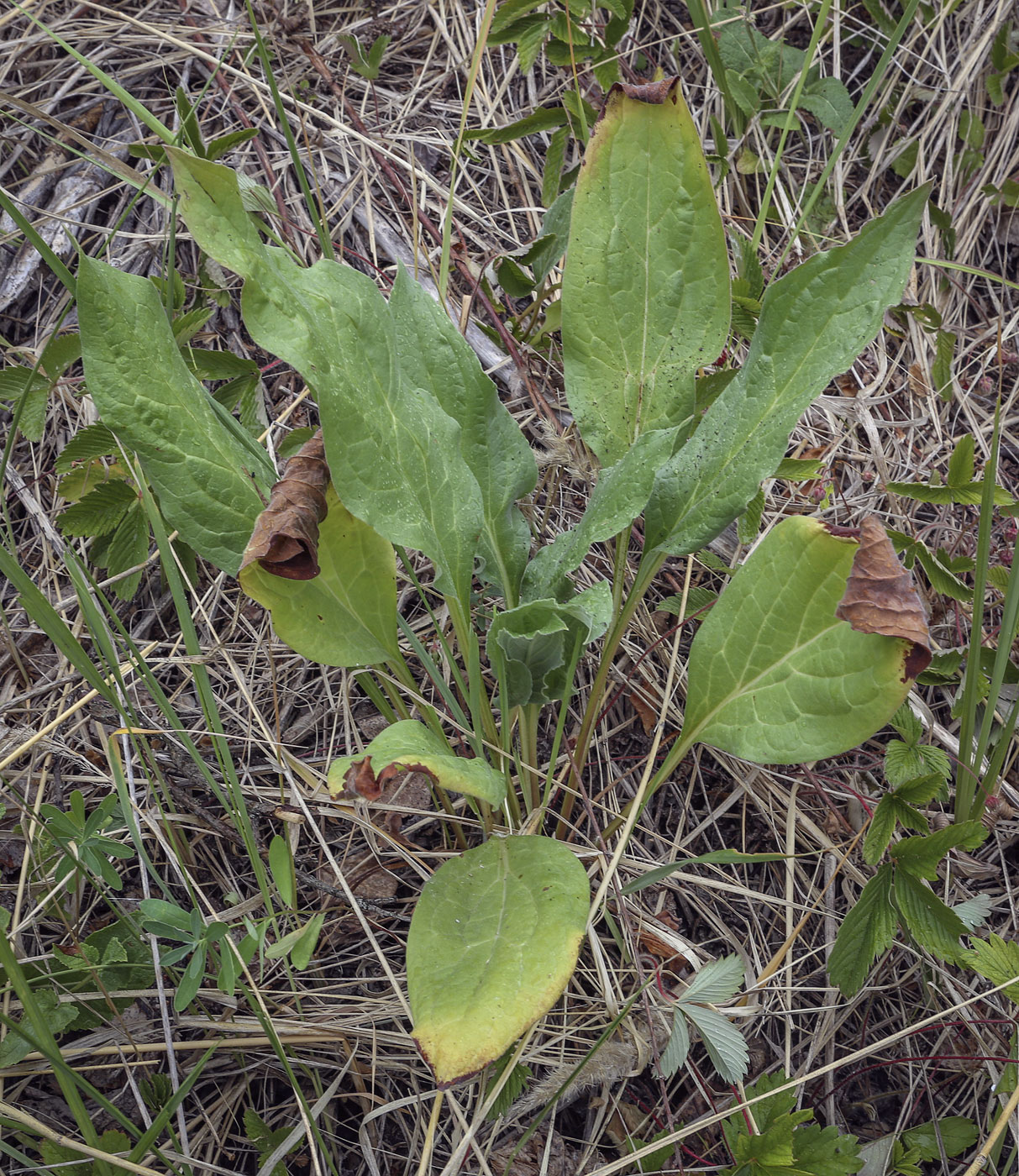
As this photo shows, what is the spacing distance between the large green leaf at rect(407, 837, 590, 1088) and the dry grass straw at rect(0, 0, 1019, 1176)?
17 centimetres

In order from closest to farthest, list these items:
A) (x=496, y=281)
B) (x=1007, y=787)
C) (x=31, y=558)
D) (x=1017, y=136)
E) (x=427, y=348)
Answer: (x=427, y=348) < (x=1007, y=787) < (x=31, y=558) < (x=496, y=281) < (x=1017, y=136)

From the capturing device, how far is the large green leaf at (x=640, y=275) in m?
1.32

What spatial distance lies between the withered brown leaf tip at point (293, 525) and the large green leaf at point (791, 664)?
2.00 ft

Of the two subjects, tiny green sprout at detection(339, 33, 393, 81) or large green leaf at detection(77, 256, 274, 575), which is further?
tiny green sprout at detection(339, 33, 393, 81)

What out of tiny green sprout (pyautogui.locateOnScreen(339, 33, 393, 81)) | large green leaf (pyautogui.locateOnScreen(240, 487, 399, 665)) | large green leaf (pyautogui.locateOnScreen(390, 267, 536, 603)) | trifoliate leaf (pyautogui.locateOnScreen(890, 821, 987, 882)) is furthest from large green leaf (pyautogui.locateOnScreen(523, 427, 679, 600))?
tiny green sprout (pyautogui.locateOnScreen(339, 33, 393, 81))

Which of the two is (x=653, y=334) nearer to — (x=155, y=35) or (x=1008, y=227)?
(x=1008, y=227)

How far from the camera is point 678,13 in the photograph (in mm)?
2113

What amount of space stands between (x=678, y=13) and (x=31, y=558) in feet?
6.43

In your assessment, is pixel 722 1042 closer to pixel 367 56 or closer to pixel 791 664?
pixel 791 664

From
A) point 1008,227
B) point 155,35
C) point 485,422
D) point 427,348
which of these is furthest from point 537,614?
point 155,35

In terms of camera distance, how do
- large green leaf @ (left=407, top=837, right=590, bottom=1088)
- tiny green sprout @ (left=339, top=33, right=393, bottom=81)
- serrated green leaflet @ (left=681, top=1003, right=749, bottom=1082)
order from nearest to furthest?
large green leaf @ (left=407, top=837, right=590, bottom=1088)
serrated green leaflet @ (left=681, top=1003, right=749, bottom=1082)
tiny green sprout @ (left=339, top=33, right=393, bottom=81)

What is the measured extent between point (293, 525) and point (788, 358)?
2.52 ft

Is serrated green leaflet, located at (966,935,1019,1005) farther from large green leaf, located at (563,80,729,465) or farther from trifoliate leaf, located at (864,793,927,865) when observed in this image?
large green leaf, located at (563,80,729,465)

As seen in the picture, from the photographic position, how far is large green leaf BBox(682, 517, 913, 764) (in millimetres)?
1109
